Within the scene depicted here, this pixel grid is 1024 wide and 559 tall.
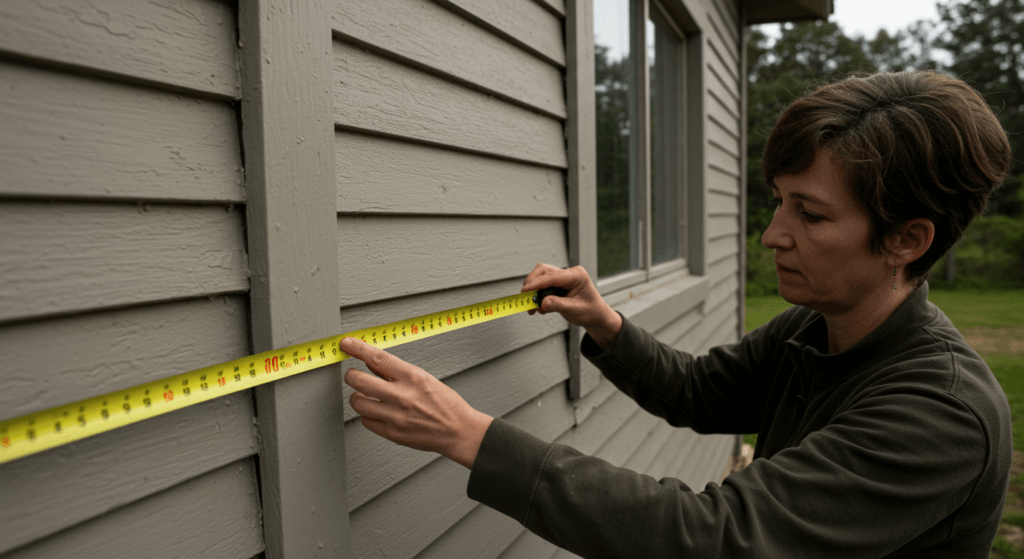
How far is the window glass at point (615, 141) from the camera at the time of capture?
3287 millimetres

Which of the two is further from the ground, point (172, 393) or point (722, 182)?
point (722, 182)

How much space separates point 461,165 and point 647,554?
1.06m

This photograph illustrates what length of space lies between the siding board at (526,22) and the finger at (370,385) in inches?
38.9

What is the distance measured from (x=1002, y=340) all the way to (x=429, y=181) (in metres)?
16.0

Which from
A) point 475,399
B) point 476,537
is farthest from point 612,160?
point 476,537

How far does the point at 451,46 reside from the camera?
165cm

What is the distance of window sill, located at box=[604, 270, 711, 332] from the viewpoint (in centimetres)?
303

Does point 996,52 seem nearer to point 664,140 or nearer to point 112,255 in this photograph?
point 664,140

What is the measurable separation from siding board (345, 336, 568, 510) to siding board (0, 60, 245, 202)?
21.1 inches

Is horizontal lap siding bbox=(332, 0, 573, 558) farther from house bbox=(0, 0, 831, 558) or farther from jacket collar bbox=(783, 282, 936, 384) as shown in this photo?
jacket collar bbox=(783, 282, 936, 384)

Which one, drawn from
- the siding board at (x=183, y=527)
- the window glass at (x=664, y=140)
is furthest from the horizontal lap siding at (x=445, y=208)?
the window glass at (x=664, y=140)

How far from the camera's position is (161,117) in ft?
3.12

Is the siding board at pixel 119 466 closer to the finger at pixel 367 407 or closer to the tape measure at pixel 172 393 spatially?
the tape measure at pixel 172 393

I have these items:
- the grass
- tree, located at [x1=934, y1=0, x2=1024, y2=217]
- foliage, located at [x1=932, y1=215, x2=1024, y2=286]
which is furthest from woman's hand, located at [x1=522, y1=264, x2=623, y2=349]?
tree, located at [x1=934, y1=0, x2=1024, y2=217]
